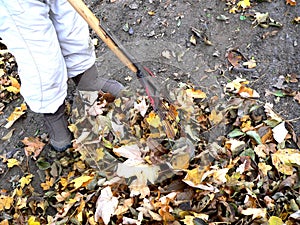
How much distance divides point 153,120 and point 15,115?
871 millimetres

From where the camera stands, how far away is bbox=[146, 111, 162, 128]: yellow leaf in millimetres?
2244

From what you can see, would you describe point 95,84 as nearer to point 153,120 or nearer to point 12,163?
point 153,120

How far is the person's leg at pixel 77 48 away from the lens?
6.98 feet

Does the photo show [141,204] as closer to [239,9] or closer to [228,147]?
[228,147]

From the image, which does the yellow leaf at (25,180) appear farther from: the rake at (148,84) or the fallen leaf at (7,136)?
the rake at (148,84)

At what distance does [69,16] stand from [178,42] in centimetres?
82

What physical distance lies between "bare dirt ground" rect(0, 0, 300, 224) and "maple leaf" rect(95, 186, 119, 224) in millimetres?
420

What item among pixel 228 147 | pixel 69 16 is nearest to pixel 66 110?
pixel 69 16

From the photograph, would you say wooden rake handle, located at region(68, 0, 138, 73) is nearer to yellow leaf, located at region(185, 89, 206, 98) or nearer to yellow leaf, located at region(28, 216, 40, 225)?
yellow leaf, located at region(185, 89, 206, 98)

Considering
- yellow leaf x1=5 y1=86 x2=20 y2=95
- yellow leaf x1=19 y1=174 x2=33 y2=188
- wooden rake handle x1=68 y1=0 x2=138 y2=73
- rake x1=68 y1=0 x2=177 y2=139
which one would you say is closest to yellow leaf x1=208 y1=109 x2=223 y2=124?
rake x1=68 y1=0 x2=177 y2=139

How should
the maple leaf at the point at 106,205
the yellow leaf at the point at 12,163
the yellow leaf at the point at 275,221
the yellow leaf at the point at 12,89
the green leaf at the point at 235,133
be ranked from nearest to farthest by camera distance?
the yellow leaf at the point at 275,221
the maple leaf at the point at 106,205
the green leaf at the point at 235,133
the yellow leaf at the point at 12,163
the yellow leaf at the point at 12,89

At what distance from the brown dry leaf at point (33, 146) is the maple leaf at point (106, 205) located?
53cm

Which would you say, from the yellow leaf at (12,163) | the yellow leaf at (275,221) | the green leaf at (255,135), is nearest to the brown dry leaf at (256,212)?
the yellow leaf at (275,221)

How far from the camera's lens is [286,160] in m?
2.11
